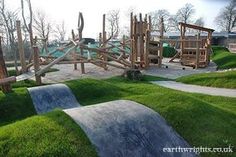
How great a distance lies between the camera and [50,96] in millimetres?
8109

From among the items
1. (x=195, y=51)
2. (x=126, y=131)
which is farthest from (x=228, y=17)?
(x=126, y=131)

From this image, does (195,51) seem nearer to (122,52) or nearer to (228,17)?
(122,52)

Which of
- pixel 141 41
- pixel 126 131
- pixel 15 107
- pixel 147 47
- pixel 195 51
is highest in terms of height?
pixel 141 41

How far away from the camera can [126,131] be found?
4.73 m

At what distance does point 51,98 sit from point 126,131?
3.96 meters

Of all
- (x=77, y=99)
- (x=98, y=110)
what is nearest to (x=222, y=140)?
(x=98, y=110)

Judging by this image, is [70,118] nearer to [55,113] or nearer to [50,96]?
[55,113]

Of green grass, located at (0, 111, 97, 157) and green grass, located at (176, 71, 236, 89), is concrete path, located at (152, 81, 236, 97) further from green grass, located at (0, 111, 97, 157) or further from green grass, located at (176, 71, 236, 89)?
green grass, located at (0, 111, 97, 157)

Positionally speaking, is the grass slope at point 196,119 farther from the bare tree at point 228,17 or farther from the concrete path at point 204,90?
the bare tree at point 228,17

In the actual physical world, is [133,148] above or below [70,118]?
below

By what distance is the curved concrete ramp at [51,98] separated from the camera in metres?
7.79

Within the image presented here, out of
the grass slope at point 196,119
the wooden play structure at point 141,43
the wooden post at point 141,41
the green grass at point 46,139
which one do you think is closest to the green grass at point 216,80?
the grass slope at point 196,119

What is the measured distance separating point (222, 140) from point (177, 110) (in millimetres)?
1127

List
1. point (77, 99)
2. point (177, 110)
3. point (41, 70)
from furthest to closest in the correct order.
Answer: point (41, 70), point (77, 99), point (177, 110)
